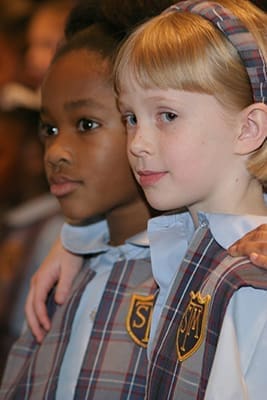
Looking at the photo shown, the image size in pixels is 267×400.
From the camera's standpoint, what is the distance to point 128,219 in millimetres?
1973

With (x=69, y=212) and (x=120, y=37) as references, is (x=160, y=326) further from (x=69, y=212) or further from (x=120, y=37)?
(x=120, y=37)

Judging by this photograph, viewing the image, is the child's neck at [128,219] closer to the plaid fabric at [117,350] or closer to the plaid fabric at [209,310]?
the plaid fabric at [117,350]

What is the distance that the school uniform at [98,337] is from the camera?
5.94ft

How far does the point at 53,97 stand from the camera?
6.26 ft

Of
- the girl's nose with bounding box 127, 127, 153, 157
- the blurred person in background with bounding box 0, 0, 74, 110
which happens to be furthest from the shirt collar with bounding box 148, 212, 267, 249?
the blurred person in background with bounding box 0, 0, 74, 110

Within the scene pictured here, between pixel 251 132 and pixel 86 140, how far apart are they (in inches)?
15.0

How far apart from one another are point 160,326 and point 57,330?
38cm

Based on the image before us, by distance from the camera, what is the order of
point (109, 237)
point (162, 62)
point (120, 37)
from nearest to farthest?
point (162, 62), point (120, 37), point (109, 237)

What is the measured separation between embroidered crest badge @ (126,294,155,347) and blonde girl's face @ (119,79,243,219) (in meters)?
0.23

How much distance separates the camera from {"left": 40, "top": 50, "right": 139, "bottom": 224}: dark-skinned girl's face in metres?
1.88

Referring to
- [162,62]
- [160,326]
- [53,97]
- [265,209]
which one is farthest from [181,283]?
[53,97]

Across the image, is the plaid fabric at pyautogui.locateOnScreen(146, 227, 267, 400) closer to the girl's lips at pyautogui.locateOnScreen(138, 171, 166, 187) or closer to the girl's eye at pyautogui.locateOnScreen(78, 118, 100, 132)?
the girl's lips at pyautogui.locateOnScreen(138, 171, 166, 187)

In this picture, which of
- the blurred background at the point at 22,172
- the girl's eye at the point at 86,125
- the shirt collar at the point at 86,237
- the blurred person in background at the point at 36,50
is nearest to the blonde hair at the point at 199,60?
the girl's eye at the point at 86,125

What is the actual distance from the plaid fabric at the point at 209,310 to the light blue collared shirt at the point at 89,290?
0.24 metres
